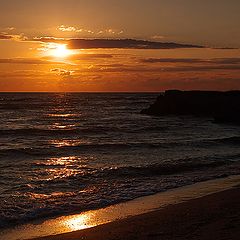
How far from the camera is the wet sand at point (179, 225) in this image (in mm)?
9091

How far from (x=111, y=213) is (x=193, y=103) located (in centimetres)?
5670

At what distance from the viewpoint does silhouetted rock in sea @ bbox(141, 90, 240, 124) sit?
64938mm

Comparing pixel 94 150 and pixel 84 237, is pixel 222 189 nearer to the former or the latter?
pixel 84 237

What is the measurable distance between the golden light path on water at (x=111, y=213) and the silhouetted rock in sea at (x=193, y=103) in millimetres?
47397

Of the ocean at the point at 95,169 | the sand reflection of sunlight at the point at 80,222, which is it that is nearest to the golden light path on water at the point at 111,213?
the sand reflection of sunlight at the point at 80,222

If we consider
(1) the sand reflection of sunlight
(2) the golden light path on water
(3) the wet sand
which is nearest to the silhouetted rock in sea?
(2) the golden light path on water

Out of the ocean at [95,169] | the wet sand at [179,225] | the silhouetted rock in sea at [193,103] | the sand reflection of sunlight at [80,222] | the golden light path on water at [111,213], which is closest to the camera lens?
the wet sand at [179,225]

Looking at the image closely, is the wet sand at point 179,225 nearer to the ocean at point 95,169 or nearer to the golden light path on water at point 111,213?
the golden light path on water at point 111,213

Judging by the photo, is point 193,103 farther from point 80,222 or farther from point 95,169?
point 80,222

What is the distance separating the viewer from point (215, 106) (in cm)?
6606

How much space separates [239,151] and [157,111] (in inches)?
1627

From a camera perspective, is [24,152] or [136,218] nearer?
[136,218]

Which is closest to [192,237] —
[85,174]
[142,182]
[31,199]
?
[31,199]

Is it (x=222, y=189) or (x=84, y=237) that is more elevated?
(x=84, y=237)
